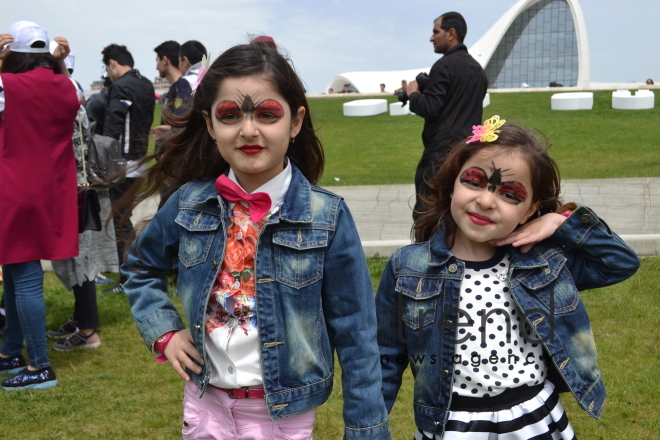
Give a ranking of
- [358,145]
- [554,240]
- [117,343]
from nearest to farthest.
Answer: [554,240]
[117,343]
[358,145]

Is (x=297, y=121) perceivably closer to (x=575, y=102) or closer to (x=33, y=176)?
(x=33, y=176)

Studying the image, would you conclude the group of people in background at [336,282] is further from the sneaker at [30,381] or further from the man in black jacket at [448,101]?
the man in black jacket at [448,101]

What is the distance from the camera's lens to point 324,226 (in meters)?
2.09

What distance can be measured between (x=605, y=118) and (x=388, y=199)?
484 inches

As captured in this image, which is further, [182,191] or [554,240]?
[554,240]

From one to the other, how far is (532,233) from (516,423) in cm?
58

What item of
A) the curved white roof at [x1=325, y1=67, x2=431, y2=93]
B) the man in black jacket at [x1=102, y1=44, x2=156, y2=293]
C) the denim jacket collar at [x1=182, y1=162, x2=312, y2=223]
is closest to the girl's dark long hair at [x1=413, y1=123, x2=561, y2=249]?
the denim jacket collar at [x1=182, y1=162, x2=312, y2=223]

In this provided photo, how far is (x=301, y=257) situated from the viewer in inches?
81.9

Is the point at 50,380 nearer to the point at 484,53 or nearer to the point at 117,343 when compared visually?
the point at 117,343

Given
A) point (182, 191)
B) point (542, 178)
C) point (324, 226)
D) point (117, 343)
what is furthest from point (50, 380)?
point (542, 178)

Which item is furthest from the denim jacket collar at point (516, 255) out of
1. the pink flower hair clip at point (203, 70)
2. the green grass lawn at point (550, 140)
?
the green grass lawn at point (550, 140)

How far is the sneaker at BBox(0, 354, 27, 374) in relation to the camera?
453 centimetres

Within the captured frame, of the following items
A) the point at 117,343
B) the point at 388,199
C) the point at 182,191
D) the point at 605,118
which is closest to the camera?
the point at 182,191

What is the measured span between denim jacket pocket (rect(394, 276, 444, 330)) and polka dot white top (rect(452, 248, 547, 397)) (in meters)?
0.08
